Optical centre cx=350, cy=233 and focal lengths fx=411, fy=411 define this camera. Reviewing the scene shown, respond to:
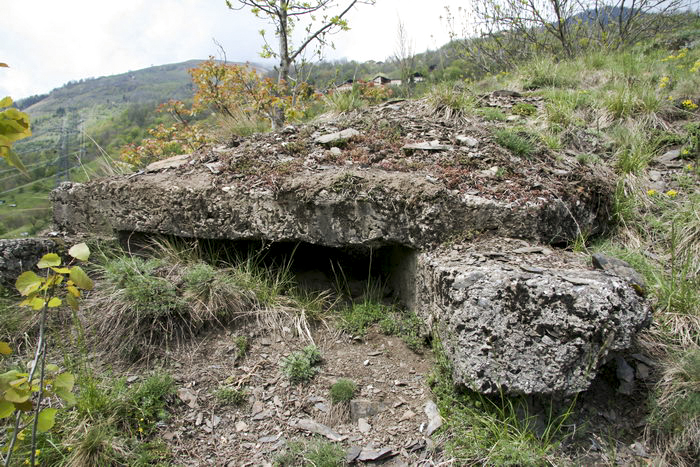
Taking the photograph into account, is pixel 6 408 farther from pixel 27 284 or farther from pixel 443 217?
pixel 443 217

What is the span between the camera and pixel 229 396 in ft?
9.96

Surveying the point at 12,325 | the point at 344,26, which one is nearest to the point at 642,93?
the point at 344,26

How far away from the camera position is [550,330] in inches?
97.8

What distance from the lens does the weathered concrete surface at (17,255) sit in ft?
12.1

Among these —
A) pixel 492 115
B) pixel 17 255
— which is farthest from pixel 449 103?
pixel 17 255

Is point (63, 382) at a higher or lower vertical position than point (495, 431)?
higher

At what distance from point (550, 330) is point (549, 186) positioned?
1588mm

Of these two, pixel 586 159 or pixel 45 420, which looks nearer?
pixel 45 420

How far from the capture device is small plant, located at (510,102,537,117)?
517 cm

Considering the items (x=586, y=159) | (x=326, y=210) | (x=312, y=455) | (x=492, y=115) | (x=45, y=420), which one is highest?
(x=492, y=115)

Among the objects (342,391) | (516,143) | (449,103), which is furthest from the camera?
(449,103)

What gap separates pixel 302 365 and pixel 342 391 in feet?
1.30

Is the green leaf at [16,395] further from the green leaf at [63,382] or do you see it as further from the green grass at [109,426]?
the green grass at [109,426]

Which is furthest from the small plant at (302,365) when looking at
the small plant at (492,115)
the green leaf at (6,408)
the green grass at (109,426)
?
the small plant at (492,115)
